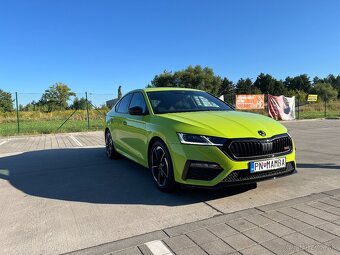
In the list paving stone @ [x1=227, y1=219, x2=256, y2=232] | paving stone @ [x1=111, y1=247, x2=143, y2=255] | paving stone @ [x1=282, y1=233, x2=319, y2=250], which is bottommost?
paving stone @ [x1=111, y1=247, x2=143, y2=255]

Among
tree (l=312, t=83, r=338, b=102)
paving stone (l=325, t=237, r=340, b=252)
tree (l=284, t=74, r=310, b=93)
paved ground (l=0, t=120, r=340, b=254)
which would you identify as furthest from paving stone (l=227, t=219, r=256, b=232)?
tree (l=284, t=74, r=310, b=93)

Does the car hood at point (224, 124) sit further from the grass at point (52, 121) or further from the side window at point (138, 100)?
the grass at point (52, 121)

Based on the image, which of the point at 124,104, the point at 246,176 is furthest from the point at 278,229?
the point at 124,104

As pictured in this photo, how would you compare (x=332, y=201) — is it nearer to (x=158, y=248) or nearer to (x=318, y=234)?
(x=318, y=234)

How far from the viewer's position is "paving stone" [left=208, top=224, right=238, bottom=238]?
11.1ft

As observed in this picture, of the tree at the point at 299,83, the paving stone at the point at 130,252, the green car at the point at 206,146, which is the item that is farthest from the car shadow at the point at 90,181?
the tree at the point at 299,83

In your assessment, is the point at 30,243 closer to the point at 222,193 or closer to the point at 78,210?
the point at 78,210

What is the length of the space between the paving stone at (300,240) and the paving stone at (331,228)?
0.32m

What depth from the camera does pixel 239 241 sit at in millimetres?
3209

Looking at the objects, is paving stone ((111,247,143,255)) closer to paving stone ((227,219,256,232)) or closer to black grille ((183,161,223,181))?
paving stone ((227,219,256,232))

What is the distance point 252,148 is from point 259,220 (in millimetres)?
948

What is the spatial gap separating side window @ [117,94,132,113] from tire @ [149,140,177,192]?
73.2 inches

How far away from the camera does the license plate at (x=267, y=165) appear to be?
13.9 ft

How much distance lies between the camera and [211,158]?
13.7 ft
